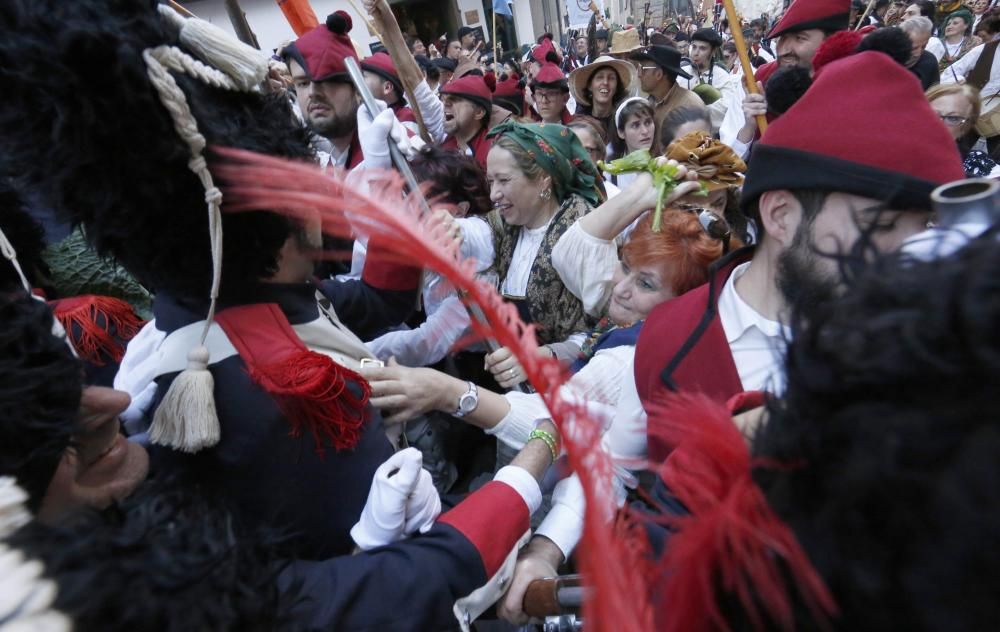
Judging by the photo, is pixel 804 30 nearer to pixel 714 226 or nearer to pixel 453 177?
pixel 714 226

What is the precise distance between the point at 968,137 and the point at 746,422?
4.10 metres

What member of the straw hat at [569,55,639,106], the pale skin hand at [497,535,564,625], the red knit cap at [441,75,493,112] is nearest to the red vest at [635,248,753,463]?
the pale skin hand at [497,535,564,625]

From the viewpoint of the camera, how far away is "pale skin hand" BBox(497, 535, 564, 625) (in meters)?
1.25

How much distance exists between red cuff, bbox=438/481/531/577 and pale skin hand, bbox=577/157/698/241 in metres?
1.21

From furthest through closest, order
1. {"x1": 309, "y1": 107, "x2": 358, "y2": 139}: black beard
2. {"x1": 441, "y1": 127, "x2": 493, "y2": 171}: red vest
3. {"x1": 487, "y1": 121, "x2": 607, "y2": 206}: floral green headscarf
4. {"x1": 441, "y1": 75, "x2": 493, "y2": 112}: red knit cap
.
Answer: {"x1": 441, "y1": 75, "x2": 493, "y2": 112}: red knit cap, {"x1": 441, "y1": 127, "x2": 493, "y2": 171}: red vest, {"x1": 309, "y1": 107, "x2": 358, "y2": 139}: black beard, {"x1": 487, "y1": 121, "x2": 607, "y2": 206}: floral green headscarf

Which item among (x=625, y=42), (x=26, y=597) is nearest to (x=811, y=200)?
(x=26, y=597)

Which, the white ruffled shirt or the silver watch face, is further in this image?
the silver watch face

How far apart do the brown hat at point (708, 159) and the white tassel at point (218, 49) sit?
176 cm

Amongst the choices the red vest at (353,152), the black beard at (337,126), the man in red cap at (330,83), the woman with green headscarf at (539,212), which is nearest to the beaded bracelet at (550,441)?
the woman with green headscarf at (539,212)

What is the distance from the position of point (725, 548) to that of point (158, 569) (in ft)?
1.98

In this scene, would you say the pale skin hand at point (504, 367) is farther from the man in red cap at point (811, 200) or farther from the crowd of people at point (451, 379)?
the man in red cap at point (811, 200)

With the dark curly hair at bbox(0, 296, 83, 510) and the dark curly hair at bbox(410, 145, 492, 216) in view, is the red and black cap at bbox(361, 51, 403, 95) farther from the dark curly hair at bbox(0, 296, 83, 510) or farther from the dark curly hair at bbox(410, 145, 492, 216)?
the dark curly hair at bbox(0, 296, 83, 510)

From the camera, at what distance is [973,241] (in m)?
0.51

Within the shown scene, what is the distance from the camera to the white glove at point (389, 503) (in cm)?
110
